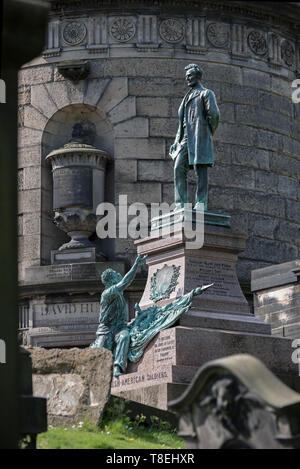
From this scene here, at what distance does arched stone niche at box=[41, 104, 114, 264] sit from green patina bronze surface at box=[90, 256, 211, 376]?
28.7ft

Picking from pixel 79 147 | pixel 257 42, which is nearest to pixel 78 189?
pixel 79 147

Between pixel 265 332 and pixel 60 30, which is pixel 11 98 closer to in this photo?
pixel 265 332

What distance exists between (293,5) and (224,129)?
147 inches

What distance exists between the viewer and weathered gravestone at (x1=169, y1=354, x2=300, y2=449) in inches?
350

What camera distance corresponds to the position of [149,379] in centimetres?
1647

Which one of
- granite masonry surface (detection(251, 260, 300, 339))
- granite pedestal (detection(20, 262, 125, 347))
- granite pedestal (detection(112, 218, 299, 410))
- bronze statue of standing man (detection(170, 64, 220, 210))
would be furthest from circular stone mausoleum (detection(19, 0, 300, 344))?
granite pedestal (detection(112, 218, 299, 410))

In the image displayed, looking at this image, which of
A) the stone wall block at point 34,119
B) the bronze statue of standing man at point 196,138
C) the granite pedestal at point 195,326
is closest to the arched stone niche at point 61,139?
the stone wall block at point 34,119

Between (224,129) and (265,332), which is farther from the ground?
(224,129)

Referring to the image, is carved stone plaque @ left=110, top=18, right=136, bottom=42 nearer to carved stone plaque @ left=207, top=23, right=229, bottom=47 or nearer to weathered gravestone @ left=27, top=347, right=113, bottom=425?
carved stone plaque @ left=207, top=23, right=229, bottom=47

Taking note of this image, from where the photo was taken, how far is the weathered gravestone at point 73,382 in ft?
47.0

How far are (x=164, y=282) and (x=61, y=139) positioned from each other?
1042 centimetres

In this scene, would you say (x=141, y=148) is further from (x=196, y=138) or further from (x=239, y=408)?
(x=239, y=408)

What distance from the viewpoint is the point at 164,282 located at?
17.8 meters

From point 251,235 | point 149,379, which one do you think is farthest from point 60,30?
point 149,379
